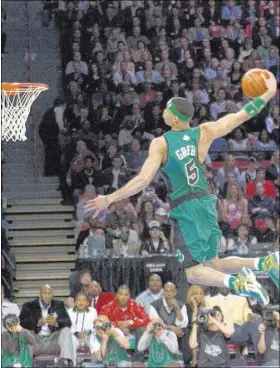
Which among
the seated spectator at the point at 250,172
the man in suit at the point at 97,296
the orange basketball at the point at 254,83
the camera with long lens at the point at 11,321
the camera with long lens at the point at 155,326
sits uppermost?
the orange basketball at the point at 254,83

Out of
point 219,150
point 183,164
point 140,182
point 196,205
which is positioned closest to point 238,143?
point 219,150

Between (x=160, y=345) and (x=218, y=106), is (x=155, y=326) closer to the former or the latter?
(x=160, y=345)

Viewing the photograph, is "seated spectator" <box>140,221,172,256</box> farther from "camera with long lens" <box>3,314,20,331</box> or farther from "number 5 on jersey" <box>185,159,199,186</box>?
"number 5 on jersey" <box>185,159,199,186</box>

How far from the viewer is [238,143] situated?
24.0 meters

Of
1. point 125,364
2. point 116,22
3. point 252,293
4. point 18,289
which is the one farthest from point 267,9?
point 252,293

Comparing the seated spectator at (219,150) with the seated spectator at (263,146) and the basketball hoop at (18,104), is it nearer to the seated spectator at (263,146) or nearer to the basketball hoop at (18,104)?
the seated spectator at (263,146)

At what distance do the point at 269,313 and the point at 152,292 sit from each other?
5.70 ft

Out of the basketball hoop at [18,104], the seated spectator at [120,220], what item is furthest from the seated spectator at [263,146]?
the basketball hoop at [18,104]

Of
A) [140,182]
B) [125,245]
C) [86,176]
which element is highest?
[86,176]

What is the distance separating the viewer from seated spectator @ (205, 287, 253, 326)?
62.5ft

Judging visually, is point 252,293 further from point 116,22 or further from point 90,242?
point 116,22

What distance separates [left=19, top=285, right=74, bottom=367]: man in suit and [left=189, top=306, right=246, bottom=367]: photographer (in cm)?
175

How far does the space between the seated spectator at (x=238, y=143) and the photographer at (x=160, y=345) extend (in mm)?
A: 6284

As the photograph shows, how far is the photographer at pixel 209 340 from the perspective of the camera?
18.3 meters
